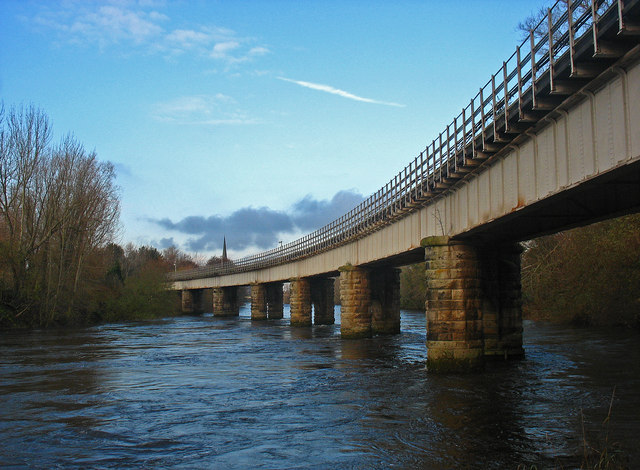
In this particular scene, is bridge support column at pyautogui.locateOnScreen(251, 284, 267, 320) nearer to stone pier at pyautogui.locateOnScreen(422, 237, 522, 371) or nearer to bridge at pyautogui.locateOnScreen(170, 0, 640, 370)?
bridge at pyautogui.locateOnScreen(170, 0, 640, 370)

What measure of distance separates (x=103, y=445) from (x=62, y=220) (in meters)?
42.4

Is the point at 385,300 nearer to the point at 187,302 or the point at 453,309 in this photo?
the point at 453,309

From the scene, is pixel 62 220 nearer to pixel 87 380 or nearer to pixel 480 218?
pixel 87 380

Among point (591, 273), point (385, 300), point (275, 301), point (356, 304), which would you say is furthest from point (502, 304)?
point (275, 301)

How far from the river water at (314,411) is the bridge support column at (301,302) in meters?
25.8

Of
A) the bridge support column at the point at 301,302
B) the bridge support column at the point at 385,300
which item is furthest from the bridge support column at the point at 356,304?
the bridge support column at the point at 301,302

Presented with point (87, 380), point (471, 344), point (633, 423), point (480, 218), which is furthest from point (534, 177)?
point (87, 380)

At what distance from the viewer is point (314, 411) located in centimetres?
1437

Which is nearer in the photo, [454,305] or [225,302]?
[454,305]

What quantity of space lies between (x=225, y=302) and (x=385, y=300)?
164ft

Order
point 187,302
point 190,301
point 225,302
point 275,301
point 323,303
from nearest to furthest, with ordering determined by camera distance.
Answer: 1. point 323,303
2. point 275,301
3. point 225,302
4. point 187,302
5. point 190,301

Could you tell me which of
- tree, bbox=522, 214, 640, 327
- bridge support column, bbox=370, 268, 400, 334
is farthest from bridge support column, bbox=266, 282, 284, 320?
tree, bbox=522, 214, 640, 327

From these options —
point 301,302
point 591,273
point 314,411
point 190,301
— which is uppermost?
point 591,273

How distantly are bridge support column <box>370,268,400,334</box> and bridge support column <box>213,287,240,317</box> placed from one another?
161ft
